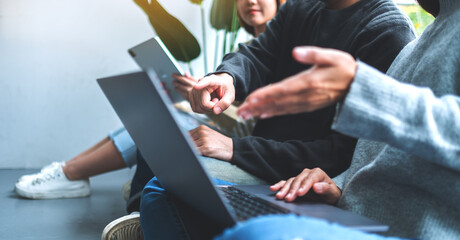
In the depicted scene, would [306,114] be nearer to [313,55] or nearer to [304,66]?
[304,66]

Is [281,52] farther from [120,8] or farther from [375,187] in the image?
[120,8]

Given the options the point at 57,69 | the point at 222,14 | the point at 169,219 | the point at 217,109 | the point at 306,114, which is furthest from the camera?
the point at 57,69

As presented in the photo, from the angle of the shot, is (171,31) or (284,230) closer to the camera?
(284,230)

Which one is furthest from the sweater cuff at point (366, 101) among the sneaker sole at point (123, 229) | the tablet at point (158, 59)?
the sneaker sole at point (123, 229)

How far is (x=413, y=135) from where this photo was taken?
484mm

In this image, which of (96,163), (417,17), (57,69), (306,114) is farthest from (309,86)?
(57,69)

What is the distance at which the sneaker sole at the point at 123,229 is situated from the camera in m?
1.15

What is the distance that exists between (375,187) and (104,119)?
2418 mm

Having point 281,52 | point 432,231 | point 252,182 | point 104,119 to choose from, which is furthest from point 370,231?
point 104,119

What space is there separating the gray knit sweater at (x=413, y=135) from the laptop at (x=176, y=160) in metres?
0.08

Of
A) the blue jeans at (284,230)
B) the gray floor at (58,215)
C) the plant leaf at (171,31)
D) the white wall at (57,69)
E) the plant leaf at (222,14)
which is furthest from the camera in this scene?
the white wall at (57,69)

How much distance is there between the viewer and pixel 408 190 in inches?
24.1

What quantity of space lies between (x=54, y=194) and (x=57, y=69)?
1077 mm

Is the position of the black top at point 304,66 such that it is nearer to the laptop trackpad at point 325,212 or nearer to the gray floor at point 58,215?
the laptop trackpad at point 325,212
